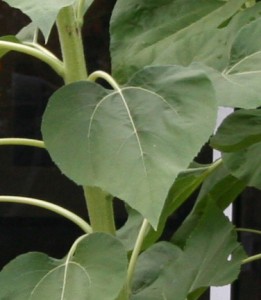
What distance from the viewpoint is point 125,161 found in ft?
2.27

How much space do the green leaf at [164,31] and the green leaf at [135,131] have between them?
138 mm

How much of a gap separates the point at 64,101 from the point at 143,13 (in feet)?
0.76

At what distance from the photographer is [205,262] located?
95cm

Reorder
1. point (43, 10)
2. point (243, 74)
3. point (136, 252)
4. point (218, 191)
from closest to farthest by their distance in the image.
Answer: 1. point (43, 10)
2. point (243, 74)
3. point (136, 252)
4. point (218, 191)

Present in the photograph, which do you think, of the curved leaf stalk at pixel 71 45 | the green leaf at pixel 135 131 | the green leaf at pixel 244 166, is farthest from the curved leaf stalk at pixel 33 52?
the green leaf at pixel 244 166

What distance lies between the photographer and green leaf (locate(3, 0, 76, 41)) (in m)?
0.65

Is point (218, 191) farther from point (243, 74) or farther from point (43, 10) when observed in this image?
point (43, 10)

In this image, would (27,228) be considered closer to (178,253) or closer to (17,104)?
(17,104)

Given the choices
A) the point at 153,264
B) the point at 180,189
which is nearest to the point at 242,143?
the point at 180,189

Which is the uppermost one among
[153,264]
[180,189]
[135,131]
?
[135,131]

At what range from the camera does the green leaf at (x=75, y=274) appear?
78cm

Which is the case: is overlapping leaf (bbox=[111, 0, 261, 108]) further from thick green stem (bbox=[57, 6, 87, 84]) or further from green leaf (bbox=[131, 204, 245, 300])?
green leaf (bbox=[131, 204, 245, 300])

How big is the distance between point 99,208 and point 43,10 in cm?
27

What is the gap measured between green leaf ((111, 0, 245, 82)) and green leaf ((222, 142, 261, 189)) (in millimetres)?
126
